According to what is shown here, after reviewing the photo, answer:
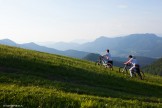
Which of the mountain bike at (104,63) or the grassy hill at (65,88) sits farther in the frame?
the mountain bike at (104,63)

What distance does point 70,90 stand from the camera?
2388cm

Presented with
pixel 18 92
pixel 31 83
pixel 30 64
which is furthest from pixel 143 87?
pixel 18 92

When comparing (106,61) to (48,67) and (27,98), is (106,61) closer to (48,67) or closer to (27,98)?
(48,67)

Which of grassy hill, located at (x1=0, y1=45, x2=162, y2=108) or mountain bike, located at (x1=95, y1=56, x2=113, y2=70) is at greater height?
mountain bike, located at (x1=95, y1=56, x2=113, y2=70)

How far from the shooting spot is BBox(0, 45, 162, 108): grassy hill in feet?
57.0

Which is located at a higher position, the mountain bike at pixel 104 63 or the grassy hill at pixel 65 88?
the mountain bike at pixel 104 63

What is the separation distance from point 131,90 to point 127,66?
10.7 m

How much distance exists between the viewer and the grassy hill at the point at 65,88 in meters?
17.4

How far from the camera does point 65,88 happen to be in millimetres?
24125

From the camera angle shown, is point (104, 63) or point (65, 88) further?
point (104, 63)

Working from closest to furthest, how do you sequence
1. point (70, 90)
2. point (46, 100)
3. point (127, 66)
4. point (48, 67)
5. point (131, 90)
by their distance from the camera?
point (46, 100)
point (70, 90)
point (131, 90)
point (48, 67)
point (127, 66)

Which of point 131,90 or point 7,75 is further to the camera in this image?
point 131,90

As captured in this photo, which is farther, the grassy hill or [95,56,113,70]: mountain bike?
[95,56,113,70]: mountain bike

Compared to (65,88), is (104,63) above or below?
above
